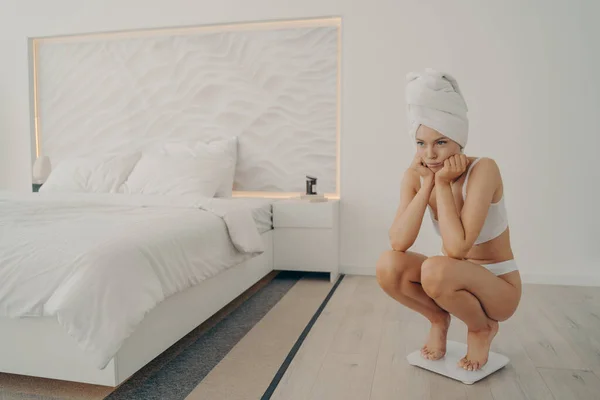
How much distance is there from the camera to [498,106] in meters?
3.52

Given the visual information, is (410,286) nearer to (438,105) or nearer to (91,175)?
(438,105)

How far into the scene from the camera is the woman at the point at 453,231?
178 centimetres

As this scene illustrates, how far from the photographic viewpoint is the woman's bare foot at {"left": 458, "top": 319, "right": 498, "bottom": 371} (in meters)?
1.93

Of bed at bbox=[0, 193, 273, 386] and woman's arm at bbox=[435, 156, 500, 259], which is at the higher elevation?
woman's arm at bbox=[435, 156, 500, 259]

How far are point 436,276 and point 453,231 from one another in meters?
0.17

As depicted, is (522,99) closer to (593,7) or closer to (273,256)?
(593,7)

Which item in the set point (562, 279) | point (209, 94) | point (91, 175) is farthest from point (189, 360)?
point (562, 279)

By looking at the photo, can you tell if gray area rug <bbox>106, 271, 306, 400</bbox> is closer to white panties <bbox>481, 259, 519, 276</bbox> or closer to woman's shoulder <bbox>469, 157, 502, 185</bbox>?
white panties <bbox>481, 259, 519, 276</bbox>

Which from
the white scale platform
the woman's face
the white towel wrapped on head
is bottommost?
the white scale platform

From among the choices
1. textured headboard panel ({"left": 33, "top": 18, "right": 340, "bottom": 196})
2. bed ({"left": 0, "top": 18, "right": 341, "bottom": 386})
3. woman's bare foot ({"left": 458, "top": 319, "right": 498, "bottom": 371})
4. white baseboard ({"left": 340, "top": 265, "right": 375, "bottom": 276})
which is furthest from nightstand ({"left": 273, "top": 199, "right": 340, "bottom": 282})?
woman's bare foot ({"left": 458, "top": 319, "right": 498, "bottom": 371})

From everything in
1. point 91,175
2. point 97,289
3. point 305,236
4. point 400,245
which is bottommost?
point 305,236

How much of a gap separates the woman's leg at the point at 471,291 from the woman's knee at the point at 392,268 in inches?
4.8

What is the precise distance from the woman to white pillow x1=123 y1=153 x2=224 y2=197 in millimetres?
1952

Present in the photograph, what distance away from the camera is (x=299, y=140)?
12.9 ft
